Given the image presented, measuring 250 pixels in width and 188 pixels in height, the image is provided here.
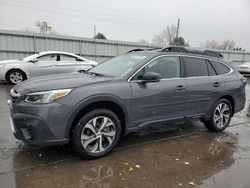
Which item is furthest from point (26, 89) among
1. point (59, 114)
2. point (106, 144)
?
point (106, 144)

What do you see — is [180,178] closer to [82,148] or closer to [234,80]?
[82,148]

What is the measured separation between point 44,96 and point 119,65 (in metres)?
1.66

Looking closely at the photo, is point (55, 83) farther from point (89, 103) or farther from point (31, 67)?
point (31, 67)

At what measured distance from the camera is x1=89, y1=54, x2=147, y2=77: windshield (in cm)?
455

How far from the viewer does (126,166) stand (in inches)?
153

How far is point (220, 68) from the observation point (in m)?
5.77

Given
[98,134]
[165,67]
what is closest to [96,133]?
[98,134]

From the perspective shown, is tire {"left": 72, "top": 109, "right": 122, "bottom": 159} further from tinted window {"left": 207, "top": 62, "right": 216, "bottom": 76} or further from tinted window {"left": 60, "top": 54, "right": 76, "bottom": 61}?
tinted window {"left": 60, "top": 54, "right": 76, "bottom": 61}

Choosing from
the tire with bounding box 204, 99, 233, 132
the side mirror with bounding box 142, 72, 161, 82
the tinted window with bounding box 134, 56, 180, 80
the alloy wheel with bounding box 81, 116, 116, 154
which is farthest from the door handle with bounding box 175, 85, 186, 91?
the alloy wheel with bounding box 81, 116, 116, 154

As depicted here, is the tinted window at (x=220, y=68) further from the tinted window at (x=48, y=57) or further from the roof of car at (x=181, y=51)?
the tinted window at (x=48, y=57)

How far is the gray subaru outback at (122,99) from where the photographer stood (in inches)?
144

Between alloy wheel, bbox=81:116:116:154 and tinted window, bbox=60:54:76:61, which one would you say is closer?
alloy wheel, bbox=81:116:116:154

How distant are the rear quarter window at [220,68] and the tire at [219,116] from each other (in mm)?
606

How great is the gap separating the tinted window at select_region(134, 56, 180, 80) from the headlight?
1.39m
